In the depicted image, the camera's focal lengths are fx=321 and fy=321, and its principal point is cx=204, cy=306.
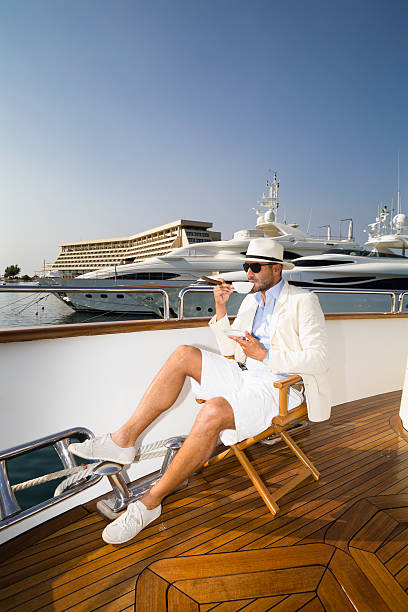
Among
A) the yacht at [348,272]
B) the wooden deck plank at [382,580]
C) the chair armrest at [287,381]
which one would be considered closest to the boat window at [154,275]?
the yacht at [348,272]

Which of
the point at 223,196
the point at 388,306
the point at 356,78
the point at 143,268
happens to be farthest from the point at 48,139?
the point at 388,306

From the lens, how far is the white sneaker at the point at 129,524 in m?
1.16

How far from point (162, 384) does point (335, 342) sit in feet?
5.95

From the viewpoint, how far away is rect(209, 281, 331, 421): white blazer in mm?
1396

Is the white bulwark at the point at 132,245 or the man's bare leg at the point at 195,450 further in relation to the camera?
the white bulwark at the point at 132,245

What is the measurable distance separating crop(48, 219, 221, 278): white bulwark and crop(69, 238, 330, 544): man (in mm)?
24086

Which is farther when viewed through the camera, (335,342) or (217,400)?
(335,342)

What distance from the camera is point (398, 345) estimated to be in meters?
3.08

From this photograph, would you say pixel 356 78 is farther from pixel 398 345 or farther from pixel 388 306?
pixel 398 345

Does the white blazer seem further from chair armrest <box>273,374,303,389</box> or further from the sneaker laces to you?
the sneaker laces

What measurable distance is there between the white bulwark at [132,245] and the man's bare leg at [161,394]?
2431 centimetres

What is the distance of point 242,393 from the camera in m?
1.35

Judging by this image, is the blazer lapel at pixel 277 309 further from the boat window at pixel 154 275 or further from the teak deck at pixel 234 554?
the boat window at pixel 154 275

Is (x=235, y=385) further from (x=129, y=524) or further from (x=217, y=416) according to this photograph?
(x=129, y=524)
